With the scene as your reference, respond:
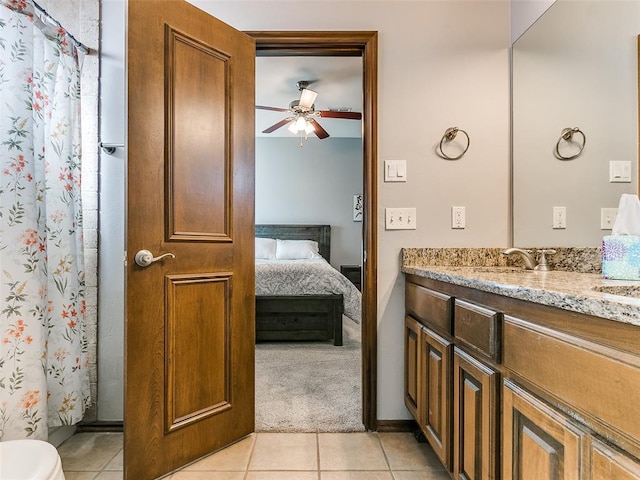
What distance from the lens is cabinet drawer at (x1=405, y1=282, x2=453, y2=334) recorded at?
1.45 m

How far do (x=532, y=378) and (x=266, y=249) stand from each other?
4.67 m

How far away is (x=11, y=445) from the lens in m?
1.34

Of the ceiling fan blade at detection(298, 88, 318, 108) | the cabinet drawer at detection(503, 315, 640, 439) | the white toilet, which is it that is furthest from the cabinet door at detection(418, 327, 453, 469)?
the ceiling fan blade at detection(298, 88, 318, 108)

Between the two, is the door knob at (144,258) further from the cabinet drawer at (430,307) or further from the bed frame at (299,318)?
the bed frame at (299,318)

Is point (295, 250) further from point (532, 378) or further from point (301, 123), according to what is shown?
point (532, 378)

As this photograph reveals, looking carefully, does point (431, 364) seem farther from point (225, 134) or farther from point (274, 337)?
point (274, 337)

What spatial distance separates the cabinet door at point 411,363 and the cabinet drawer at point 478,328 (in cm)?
46

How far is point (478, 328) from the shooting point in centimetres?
120

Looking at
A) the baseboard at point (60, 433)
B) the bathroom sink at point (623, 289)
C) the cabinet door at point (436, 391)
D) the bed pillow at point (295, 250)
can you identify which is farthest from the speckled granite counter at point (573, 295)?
the bed pillow at point (295, 250)

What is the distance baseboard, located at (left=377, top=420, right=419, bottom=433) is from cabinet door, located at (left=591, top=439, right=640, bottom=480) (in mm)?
1459

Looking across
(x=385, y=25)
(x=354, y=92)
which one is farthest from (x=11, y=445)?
(x=354, y=92)

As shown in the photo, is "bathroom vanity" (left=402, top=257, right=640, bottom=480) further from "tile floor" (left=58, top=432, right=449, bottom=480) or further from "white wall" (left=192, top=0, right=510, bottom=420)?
"white wall" (left=192, top=0, right=510, bottom=420)

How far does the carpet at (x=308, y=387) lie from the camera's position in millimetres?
2135

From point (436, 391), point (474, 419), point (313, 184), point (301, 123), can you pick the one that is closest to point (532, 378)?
point (474, 419)
